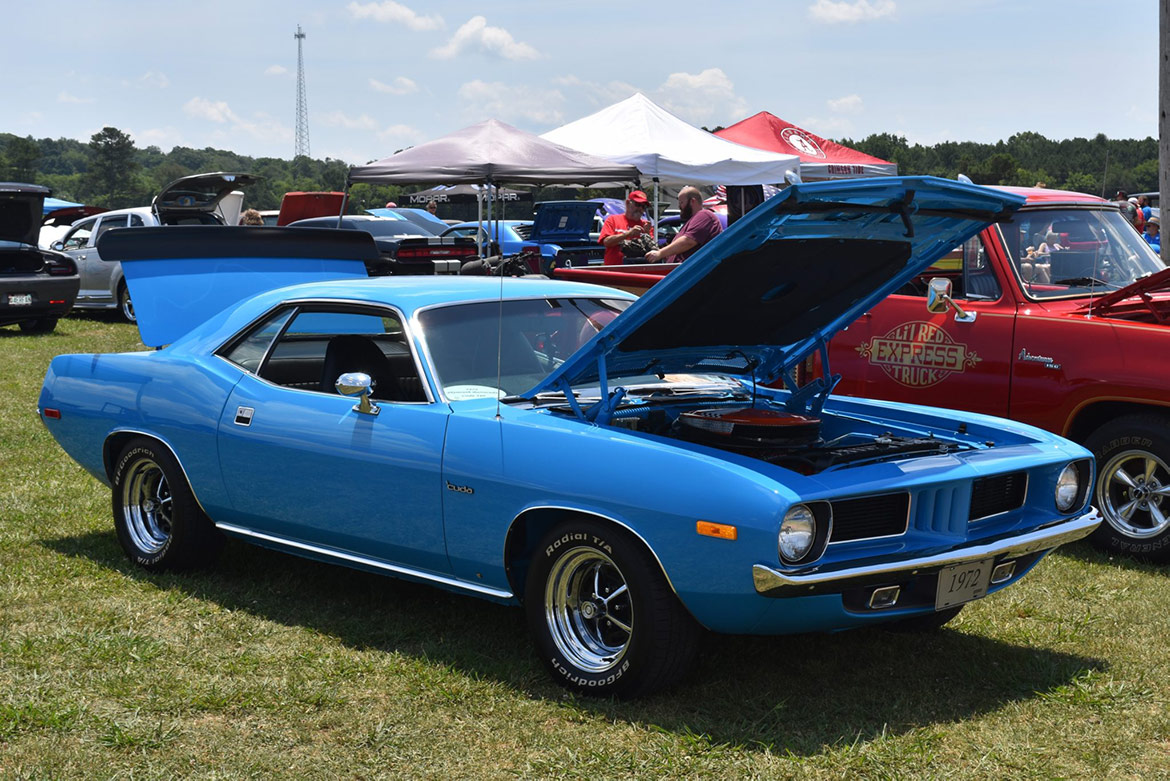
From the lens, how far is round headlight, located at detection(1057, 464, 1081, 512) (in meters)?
4.53

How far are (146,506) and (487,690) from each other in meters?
2.38

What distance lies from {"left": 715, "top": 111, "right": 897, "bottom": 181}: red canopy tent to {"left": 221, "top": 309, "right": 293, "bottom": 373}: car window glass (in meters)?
11.4

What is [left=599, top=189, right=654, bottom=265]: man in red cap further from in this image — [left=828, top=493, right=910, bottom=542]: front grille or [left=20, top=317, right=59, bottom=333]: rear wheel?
[left=20, top=317, right=59, bottom=333]: rear wheel

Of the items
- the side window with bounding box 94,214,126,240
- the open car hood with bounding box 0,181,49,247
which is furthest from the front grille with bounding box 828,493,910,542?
the side window with bounding box 94,214,126,240

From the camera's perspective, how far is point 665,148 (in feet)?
47.8

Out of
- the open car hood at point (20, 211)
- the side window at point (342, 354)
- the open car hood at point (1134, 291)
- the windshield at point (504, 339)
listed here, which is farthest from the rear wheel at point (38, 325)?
the open car hood at point (1134, 291)

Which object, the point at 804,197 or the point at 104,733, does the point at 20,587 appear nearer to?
the point at 104,733

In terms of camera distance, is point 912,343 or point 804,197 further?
point 912,343

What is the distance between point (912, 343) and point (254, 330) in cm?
352

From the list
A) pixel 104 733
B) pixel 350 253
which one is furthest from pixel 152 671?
pixel 350 253

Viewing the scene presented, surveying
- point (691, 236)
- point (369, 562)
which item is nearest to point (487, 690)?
point (369, 562)

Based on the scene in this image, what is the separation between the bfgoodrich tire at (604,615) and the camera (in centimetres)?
391

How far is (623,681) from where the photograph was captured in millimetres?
4008

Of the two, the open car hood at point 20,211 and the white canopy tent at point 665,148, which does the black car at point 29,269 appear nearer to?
the open car hood at point 20,211
